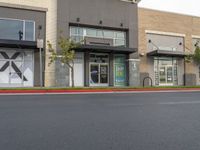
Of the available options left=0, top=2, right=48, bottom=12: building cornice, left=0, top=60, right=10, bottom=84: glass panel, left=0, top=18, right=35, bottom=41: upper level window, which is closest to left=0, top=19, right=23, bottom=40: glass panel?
left=0, top=18, right=35, bottom=41: upper level window

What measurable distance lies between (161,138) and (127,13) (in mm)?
25033

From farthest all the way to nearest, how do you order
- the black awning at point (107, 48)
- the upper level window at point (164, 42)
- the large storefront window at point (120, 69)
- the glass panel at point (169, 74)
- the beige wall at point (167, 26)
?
the glass panel at point (169, 74)
the upper level window at point (164, 42)
the beige wall at point (167, 26)
the large storefront window at point (120, 69)
the black awning at point (107, 48)

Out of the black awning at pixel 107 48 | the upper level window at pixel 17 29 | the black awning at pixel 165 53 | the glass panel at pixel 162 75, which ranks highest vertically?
the upper level window at pixel 17 29

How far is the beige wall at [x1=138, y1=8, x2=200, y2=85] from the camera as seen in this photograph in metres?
30.5

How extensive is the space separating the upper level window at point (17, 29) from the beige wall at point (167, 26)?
1133 cm

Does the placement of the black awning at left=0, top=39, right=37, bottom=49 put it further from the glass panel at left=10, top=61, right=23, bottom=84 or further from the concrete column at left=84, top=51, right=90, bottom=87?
the concrete column at left=84, top=51, right=90, bottom=87

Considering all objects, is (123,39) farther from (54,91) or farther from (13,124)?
(13,124)

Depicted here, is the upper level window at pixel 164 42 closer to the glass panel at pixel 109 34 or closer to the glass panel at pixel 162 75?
the glass panel at pixel 162 75

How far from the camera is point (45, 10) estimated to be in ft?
84.9

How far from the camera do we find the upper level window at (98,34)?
2720 cm

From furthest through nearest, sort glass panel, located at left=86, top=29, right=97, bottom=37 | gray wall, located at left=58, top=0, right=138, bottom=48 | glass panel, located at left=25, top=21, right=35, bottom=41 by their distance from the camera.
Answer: glass panel, located at left=86, top=29, right=97, bottom=37 → gray wall, located at left=58, top=0, right=138, bottom=48 → glass panel, located at left=25, top=21, right=35, bottom=41

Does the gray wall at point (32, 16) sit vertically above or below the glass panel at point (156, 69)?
above

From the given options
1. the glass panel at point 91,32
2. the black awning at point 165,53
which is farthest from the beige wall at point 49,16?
the black awning at point 165,53

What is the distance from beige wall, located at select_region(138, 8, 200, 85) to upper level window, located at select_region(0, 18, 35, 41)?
11328mm
